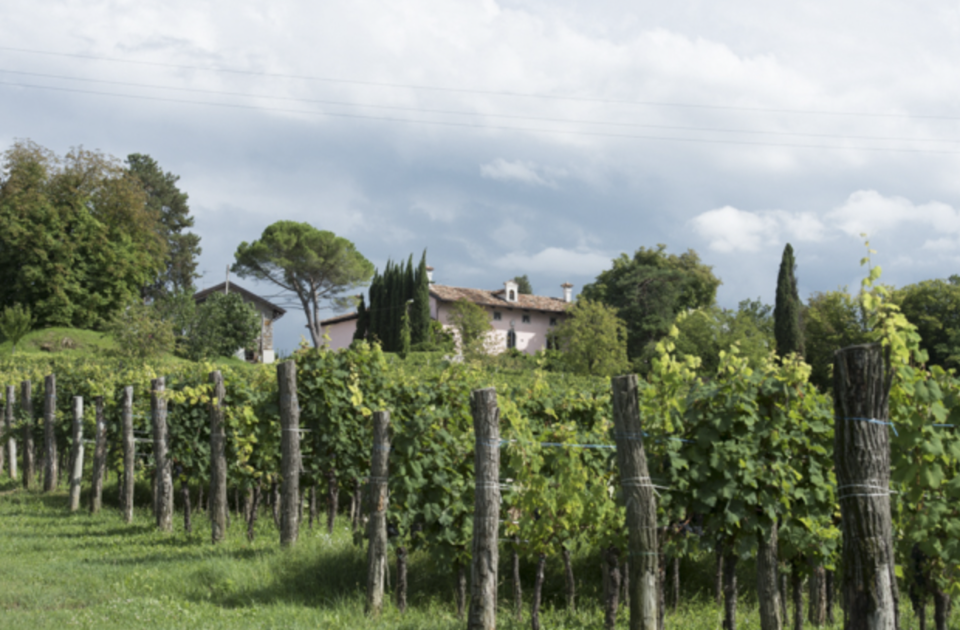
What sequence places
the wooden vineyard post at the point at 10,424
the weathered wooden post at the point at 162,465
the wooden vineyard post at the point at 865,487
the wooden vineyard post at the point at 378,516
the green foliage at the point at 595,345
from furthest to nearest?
the green foliage at the point at 595,345 < the wooden vineyard post at the point at 10,424 < the weathered wooden post at the point at 162,465 < the wooden vineyard post at the point at 378,516 < the wooden vineyard post at the point at 865,487

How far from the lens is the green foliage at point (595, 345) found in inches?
1879

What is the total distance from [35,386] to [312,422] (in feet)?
43.1

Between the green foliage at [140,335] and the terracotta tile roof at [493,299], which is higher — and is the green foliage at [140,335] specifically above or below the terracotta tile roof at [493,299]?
below

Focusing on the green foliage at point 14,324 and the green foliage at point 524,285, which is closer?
the green foliage at point 14,324

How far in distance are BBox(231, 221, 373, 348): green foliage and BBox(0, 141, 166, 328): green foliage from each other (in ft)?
41.1

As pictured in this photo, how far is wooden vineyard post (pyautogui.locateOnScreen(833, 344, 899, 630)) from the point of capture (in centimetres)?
373

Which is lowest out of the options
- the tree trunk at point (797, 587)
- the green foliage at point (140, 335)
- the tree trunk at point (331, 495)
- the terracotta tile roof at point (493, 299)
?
the tree trunk at point (797, 587)

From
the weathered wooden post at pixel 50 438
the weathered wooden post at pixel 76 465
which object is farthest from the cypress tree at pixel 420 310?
the weathered wooden post at pixel 76 465

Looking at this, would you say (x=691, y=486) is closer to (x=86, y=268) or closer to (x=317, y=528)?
(x=317, y=528)

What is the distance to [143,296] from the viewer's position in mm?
54062

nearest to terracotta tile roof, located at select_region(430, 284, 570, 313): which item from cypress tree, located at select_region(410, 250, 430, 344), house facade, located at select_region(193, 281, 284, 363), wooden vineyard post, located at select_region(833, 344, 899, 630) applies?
cypress tree, located at select_region(410, 250, 430, 344)

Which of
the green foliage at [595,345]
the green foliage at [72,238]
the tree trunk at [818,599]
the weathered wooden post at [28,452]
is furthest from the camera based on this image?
the green foliage at [595,345]

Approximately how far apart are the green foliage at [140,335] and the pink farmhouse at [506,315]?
2134 centimetres

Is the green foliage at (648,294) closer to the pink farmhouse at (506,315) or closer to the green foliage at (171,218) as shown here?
the pink farmhouse at (506,315)
